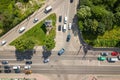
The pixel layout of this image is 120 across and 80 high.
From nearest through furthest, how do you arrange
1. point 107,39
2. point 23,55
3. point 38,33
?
point 107,39 → point 38,33 → point 23,55

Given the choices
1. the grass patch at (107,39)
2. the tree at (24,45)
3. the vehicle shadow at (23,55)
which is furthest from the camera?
the vehicle shadow at (23,55)

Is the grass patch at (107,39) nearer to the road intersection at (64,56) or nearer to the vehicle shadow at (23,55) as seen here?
the road intersection at (64,56)

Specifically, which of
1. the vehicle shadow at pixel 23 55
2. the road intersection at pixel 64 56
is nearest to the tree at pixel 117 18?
the road intersection at pixel 64 56

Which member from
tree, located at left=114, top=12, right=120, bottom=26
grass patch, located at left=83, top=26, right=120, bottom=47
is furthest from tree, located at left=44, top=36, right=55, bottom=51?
tree, located at left=114, top=12, right=120, bottom=26

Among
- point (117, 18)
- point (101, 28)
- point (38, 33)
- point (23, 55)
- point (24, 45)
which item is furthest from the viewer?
point (23, 55)

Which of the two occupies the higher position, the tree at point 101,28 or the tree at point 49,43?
the tree at point 101,28

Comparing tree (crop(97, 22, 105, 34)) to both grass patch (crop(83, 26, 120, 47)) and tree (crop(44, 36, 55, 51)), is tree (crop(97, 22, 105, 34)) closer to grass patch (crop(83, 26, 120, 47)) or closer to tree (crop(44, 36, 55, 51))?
grass patch (crop(83, 26, 120, 47))

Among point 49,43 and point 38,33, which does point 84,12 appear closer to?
point 49,43

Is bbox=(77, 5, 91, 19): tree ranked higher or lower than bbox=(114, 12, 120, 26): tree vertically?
higher

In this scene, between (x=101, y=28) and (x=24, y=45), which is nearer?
(x=101, y=28)

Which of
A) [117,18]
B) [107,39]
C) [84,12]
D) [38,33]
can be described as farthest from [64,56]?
[117,18]

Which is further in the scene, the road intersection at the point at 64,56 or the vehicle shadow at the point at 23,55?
the vehicle shadow at the point at 23,55

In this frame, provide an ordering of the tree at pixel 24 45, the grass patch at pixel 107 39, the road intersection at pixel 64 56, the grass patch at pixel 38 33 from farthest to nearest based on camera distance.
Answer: the grass patch at pixel 38 33 < the road intersection at pixel 64 56 < the grass patch at pixel 107 39 < the tree at pixel 24 45
